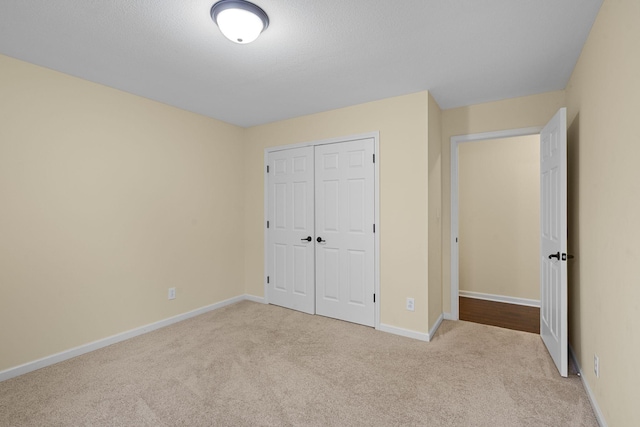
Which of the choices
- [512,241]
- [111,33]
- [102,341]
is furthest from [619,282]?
[102,341]

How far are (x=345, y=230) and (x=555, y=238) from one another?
1932 millimetres

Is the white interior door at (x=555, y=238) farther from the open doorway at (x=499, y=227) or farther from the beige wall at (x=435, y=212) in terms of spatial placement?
the open doorway at (x=499, y=227)

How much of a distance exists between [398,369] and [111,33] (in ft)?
10.4

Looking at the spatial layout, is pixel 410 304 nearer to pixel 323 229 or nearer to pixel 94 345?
pixel 323 229

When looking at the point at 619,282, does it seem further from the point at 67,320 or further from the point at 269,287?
the point at 67,320

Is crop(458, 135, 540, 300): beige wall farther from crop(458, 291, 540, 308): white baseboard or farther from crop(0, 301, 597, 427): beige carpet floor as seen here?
crop(0, 301, 597, 427): beige carpet floor

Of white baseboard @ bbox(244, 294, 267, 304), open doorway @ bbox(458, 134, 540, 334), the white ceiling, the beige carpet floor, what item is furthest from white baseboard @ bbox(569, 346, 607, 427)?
white baseboard @ bbox(244, 294, 267, 304)

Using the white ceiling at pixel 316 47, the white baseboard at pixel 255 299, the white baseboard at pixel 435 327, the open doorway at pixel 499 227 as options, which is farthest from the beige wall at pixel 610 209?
the white baseboard at pixel 255 299

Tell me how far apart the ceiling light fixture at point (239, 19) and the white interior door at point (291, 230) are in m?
1.97

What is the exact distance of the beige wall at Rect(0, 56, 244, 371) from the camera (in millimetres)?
2404

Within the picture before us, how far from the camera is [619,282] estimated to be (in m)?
1.59

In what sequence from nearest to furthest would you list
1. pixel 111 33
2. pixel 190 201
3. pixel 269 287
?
pixel 111 33 → pixel 190 201 → pixel 269 287

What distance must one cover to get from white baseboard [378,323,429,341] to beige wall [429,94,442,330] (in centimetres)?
14

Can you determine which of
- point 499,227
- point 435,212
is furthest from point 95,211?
point 499,227
